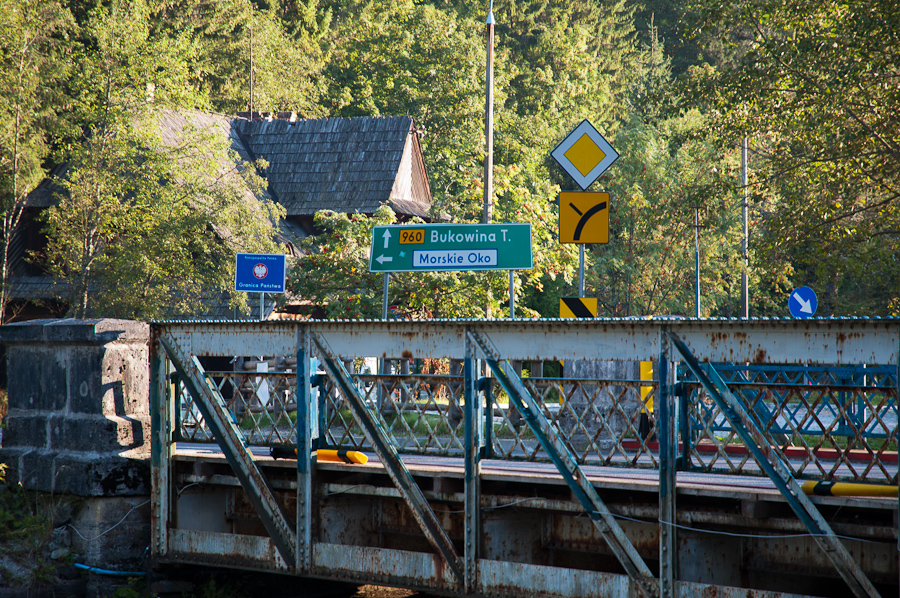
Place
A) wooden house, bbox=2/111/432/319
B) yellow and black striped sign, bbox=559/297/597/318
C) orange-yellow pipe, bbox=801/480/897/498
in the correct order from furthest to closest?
wooden house, bbox=2/111/432/319 → yellow and black striped sign, bbox=559/297/597/318 → orange-yellow pipe, bbox=801/480/897/498

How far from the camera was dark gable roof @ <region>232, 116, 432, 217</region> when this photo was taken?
30061 millimetres

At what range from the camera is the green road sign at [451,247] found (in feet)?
39.7

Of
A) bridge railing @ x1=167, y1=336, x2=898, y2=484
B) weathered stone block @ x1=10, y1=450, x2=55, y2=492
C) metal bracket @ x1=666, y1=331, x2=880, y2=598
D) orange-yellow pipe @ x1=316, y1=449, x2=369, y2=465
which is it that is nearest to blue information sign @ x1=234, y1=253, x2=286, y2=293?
bridge railing @ x1=167, y1=336, x2=898, y2=484

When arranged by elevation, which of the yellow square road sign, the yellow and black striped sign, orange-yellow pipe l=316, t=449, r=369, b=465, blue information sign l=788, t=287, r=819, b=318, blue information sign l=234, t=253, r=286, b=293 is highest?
the yellow square road sign

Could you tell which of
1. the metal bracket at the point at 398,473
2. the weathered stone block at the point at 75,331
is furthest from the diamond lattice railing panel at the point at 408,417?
the weathered stone block at the point at 75,331

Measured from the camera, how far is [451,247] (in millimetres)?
12320

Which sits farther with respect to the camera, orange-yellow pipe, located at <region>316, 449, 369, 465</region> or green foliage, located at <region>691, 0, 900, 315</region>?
green foliage, located at <region>691, 0, 900, 315</region>

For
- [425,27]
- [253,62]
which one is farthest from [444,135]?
[253,62]

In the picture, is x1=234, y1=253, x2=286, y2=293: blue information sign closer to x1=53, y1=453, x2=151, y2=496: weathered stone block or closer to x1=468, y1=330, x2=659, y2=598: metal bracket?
x1=53, y1=453, x2=151, y2=496: weathered stone block

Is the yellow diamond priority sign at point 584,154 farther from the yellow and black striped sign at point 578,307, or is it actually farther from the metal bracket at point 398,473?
the metal bracket at point 398,473

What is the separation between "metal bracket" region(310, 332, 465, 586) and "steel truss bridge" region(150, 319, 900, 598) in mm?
11

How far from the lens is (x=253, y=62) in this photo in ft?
133

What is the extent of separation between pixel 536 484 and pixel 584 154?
479 centimetres

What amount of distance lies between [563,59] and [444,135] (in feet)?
47.2
